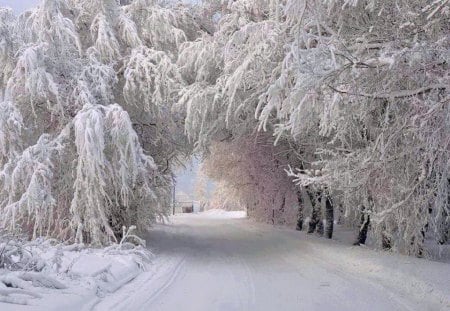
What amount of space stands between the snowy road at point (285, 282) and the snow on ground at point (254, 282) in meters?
0.01

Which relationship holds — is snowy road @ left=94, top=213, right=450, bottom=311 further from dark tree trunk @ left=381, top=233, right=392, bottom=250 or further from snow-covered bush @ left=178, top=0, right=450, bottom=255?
snow-covered bush @ left=178, top=0, right=450, bottom=255

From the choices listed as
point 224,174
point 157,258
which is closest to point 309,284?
point 157,258

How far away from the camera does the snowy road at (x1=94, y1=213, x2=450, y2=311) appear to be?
330 inches

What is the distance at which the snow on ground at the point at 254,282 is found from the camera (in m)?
8.14

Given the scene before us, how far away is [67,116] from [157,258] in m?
4.23

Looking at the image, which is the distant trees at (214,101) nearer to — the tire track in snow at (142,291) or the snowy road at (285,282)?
the snowy road at (285,282)

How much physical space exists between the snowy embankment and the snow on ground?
0.02m

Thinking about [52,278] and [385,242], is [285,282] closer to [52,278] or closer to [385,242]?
[52,278]

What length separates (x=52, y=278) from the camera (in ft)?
25.2

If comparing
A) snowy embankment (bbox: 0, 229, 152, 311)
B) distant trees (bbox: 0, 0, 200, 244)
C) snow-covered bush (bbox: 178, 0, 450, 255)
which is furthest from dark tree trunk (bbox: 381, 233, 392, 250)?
snowy embankment (bbox: 0, 229, 152, 311)

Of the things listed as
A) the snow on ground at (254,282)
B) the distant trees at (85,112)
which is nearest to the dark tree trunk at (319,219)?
the snow on ground at (254,282)

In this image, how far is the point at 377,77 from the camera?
8086mm

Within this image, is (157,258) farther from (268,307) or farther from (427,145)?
(427,145)

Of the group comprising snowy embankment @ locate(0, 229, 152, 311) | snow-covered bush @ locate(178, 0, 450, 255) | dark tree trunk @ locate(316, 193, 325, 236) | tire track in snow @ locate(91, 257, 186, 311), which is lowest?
tire track in snow @ locate(91, 257, 186, 311)
